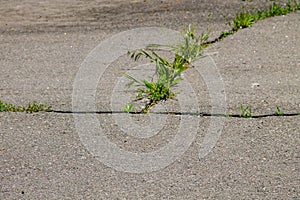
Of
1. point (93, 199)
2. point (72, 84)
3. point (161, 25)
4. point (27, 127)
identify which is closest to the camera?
point (93, 199)

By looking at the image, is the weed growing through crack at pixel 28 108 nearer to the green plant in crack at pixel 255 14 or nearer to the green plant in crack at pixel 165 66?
the green plant in crack at pixel 165 66

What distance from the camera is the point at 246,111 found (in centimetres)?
442

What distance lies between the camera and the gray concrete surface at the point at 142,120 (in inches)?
138

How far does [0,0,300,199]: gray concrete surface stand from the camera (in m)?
3.52

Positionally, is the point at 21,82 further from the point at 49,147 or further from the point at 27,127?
the point at 49,147

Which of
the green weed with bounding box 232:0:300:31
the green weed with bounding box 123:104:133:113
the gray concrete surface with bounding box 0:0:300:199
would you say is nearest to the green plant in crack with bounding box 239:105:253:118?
the gray concrete surface with bounding box 0:0:300:199

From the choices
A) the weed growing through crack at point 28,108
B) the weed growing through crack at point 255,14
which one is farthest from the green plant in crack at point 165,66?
the weed growing through crack at point 28,108

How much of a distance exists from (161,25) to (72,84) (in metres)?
1.63

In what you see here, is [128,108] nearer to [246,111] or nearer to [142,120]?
[142,120]

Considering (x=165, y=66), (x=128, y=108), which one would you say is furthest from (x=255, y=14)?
(x=128, y=108)

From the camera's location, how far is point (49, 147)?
404 cm

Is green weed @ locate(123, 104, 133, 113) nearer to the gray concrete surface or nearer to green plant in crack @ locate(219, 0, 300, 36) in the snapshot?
the gray concrete surface

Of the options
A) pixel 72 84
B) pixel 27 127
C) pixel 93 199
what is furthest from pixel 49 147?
pixel 72 84

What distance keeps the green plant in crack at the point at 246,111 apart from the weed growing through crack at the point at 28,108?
1500 millimetres
